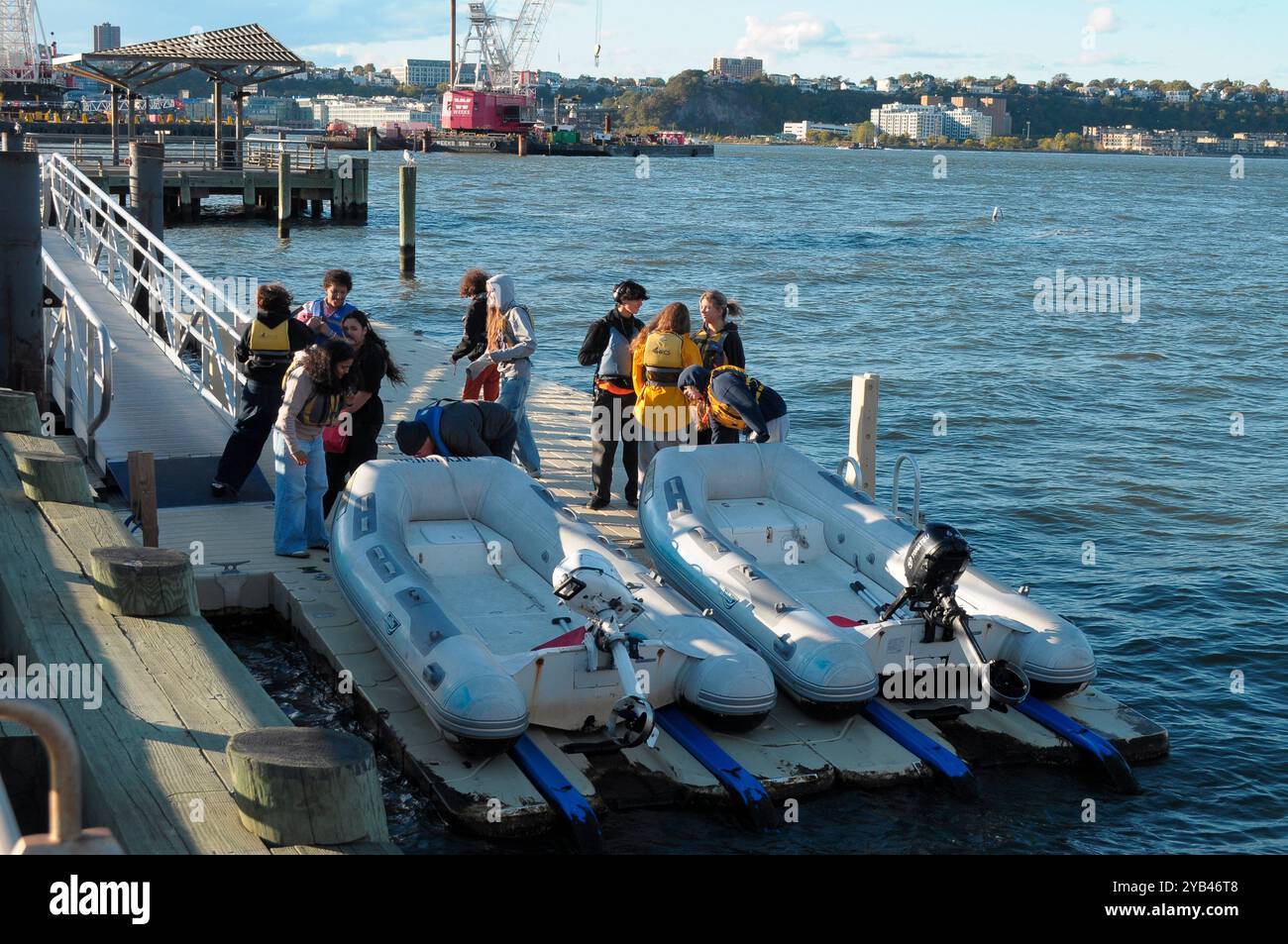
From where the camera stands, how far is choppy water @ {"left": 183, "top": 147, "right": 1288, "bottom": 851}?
25.6 ft

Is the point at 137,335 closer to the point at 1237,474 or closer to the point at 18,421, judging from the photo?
the point at 18,421

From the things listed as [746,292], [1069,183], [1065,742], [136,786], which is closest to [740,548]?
[1065,742]

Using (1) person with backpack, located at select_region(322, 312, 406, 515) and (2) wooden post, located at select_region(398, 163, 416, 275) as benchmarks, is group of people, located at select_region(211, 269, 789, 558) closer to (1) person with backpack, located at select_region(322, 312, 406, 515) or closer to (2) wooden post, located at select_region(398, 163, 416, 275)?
(1) person with backpack, located at select_region(322, 312, 406, 515)

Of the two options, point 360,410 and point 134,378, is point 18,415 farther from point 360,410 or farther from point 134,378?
point 134,378

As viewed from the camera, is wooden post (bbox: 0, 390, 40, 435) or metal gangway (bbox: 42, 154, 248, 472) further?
metal gangway (bbox: 42, 154, 248, 472)

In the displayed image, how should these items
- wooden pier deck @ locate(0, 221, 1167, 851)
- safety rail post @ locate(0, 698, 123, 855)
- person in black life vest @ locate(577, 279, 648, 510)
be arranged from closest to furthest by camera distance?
safety rail post @ locate(0, 698, 123, 855) → wooden pier deck @ locate(0, 221, 1167, 851) → person in black life vest @ locate(577, 279, 648, 510)

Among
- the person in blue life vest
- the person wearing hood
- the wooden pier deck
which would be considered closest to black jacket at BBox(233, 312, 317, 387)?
the person in blue life vest

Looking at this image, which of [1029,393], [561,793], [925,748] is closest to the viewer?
[561,793]

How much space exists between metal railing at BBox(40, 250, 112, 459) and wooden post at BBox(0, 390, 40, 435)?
965mm

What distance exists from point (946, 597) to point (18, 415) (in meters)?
5.31

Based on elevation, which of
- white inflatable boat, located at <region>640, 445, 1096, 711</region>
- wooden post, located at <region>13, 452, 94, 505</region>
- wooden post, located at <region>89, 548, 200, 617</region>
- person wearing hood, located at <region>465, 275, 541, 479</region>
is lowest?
white inflatable boat, located at <region>640, 445, 1096, 711</region>

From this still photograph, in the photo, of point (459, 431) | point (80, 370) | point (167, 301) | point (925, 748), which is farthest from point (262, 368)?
point (167, 301)

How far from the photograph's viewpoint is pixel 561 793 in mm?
6773
